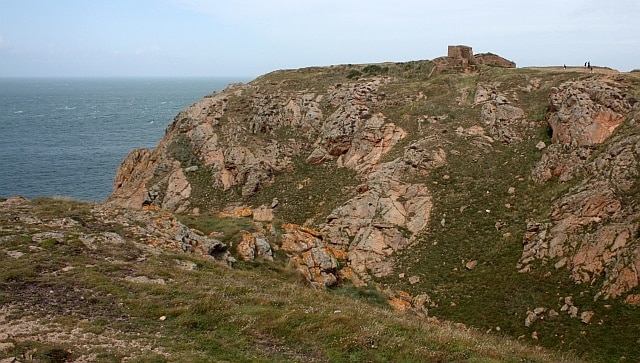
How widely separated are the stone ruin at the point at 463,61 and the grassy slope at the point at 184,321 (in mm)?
38075

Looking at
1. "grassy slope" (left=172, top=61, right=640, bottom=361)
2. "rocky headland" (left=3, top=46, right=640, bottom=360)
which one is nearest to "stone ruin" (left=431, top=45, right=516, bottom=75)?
"rocky headland" (left=3, top=46, right=640, bottom=360)

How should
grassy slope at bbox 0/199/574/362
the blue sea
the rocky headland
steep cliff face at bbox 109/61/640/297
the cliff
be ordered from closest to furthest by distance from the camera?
1. grassy slope at bbox 0/199/574/362
2. the rocky headland
3. the cliff
4. steep cliff face at bbox 109/61/640/297
5. the blue sea

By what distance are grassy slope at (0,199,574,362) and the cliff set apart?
7440mm

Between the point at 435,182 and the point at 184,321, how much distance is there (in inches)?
985

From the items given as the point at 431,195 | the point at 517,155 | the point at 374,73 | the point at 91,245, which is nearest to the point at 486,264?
the point at 431,195

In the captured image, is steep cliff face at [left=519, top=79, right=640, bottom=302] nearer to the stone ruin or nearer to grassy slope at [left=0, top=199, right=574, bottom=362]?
grassy slope at [left=0, top=199, right=574, bottom=362]

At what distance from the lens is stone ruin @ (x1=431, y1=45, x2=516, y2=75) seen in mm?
50000

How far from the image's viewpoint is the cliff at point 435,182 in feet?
82.1

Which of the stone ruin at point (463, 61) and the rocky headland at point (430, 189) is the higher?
the stone ruin at point (463, 61)

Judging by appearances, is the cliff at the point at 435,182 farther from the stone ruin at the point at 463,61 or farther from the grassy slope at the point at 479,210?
the stone ruin at the point at 463,61

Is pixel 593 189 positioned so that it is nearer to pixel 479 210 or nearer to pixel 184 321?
pixel 479 210

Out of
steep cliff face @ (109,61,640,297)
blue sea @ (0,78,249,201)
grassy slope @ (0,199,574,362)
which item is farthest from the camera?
blue sea @ (0,78,249,201)

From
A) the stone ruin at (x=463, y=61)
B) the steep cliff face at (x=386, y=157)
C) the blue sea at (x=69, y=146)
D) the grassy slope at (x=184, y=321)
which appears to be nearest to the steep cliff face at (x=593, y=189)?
the steep cliff face at (x=386, y=157)

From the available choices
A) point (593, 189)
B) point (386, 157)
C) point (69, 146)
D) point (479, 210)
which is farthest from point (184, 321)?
point (69, 146)
